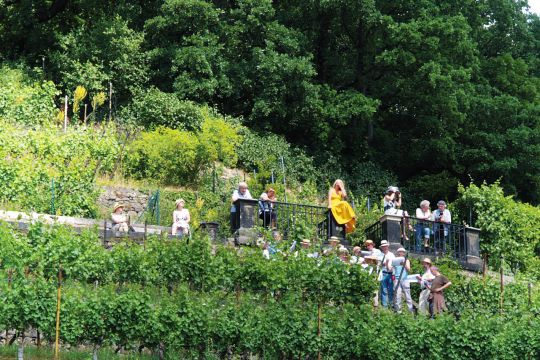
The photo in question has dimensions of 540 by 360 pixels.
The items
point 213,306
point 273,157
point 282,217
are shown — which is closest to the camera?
point 213,306

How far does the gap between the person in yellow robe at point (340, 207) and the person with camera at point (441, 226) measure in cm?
192

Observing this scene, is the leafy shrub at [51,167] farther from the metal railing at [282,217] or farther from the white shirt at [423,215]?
the white shirt at [423,215]

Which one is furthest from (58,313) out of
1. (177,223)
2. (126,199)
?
(126,199)

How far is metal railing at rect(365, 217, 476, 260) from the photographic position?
77.7ft

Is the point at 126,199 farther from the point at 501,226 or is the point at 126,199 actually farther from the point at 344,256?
the point at 501,226

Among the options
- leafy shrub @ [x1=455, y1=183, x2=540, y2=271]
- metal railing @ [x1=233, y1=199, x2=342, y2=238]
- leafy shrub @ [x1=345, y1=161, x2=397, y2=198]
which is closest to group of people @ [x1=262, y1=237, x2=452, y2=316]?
metal railing @ [x1=233, y1=199, x2=342, y2=238]

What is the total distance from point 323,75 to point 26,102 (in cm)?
916

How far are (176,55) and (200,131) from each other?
2237 millimetres

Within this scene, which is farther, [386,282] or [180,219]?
[180,219]

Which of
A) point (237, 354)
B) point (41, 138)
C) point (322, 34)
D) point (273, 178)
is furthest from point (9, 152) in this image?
point (322, 34)

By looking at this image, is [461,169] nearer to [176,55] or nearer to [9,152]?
[176,55]

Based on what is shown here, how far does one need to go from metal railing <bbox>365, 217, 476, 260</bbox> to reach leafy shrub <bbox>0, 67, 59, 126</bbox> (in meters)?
8.75

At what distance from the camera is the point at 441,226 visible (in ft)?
79.4

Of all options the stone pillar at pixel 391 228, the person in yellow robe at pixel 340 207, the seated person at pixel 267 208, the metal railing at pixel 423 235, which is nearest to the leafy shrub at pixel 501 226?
the metal railing at pixel 423 235
